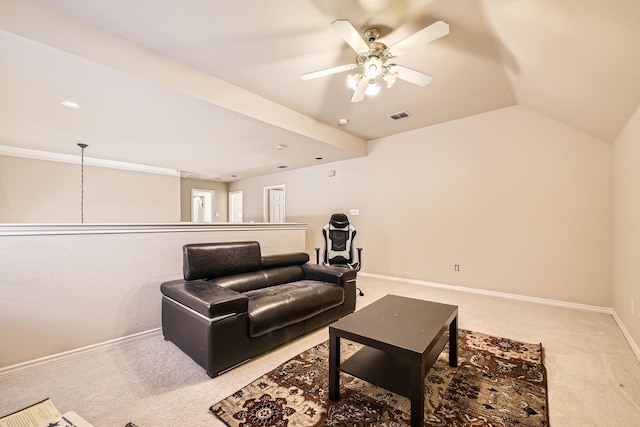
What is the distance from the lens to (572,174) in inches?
135

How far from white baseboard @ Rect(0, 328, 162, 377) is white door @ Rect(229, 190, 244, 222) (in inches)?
237

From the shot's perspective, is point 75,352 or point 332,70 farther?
point 332,70

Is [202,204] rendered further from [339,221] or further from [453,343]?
[453,343]

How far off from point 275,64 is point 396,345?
8.99ft

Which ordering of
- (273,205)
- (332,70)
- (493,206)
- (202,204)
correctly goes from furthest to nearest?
(202,204) < (273,205) < (493,206) < (332,70)

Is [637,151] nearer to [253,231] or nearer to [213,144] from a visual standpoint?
[253,231]

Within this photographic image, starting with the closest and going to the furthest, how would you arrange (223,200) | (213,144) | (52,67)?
(52,67) < (213,144) < (223,200)

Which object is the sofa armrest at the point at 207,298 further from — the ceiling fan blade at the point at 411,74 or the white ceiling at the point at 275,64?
the ceiling fan blade at the point at 411,74

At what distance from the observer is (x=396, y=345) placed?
1.45 metres

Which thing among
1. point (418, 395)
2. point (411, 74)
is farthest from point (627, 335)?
point (411, 74)

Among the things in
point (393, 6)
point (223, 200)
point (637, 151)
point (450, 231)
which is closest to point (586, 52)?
point (637, 151)

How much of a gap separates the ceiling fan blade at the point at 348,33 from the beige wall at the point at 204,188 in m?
7.45

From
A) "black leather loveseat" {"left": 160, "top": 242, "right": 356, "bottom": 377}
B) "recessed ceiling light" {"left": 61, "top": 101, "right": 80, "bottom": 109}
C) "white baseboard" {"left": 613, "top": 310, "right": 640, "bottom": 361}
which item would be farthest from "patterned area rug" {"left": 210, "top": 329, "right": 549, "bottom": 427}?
"recessed ceiling light" {"left": 61, "top": 101, "right": 80, "bottom": 109}

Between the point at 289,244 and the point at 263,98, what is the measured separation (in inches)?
84.9
